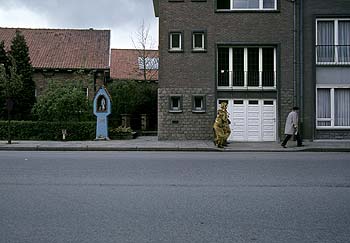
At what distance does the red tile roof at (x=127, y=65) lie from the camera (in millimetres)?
45125

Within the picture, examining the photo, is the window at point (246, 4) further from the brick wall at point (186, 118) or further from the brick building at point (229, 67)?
the brick wall at point (186, 118)

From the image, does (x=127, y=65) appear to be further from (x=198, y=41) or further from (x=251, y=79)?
(x=251, y=79)

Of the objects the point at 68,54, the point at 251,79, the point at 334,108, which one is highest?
the point at 68,54

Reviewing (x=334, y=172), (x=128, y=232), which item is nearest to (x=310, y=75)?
(x=334, y=172)

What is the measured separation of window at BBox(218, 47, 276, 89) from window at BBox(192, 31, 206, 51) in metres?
0.96

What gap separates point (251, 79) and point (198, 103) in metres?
3.03

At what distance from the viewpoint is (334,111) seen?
76.8 feet

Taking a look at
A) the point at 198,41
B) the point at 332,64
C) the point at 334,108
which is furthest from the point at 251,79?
the point at 334,108

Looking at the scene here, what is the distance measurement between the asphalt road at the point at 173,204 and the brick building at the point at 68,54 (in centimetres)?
2485

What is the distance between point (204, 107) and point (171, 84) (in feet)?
6.85

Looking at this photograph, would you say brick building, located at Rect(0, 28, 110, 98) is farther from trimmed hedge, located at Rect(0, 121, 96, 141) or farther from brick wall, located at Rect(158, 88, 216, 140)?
brick wall, located at Rect(158, 88, 216, 140)

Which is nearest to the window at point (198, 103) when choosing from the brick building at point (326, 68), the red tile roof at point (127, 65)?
the brick building at point (326, 68)

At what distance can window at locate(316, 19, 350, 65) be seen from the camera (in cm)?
2348

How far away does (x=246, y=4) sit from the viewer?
23891 millimetres
